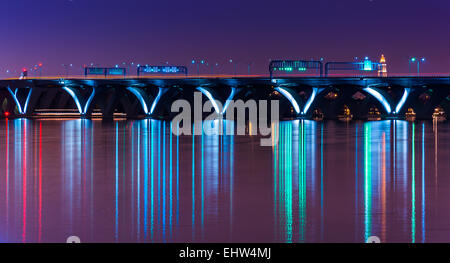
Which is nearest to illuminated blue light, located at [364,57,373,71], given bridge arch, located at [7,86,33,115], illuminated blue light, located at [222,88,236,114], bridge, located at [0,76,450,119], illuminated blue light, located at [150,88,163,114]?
bridge, located at [0,76,450,119]

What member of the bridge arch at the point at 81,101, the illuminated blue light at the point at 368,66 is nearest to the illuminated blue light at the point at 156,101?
the bridge arch at the point at 81,101

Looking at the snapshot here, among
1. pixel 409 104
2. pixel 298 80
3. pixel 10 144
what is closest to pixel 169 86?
pixel 298 80

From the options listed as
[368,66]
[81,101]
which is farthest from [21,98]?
[368,66]

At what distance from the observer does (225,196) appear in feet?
49.7

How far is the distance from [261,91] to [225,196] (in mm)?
85819

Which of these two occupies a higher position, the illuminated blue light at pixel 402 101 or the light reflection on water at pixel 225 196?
the illuminated blue light at pixel 402 101

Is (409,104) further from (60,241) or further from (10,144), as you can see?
(60,241)

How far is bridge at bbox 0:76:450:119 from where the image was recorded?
8600 centimetres

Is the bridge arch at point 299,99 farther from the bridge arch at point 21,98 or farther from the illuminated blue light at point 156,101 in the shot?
the bridge arch at point 21,98

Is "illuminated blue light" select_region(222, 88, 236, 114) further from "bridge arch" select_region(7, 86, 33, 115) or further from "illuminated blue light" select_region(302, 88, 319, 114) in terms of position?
"bridge arch" select_region(7, 86, 33, 115)

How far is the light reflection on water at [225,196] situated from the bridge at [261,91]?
61181 mm

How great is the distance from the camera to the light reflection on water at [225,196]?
11.2 metres
